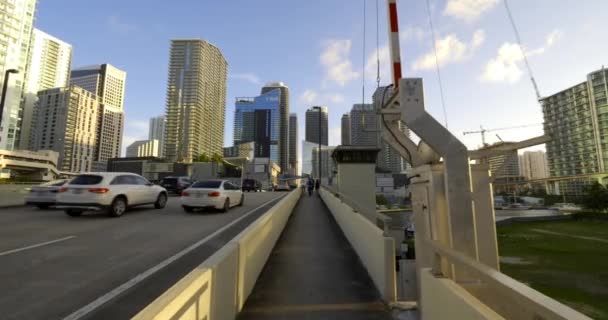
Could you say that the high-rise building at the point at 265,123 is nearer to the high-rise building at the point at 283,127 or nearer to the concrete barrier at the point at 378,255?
the high-rise building at the point at 283,127

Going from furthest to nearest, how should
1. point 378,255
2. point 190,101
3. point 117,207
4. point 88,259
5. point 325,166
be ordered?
point 190,101 → point 325,166 → point 117,207 → point 88,259 → point 378,255

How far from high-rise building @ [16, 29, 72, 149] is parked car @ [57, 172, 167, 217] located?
523ft

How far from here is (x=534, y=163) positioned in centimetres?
9394

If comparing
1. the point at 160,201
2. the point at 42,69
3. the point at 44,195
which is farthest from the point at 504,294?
the point at 42,69

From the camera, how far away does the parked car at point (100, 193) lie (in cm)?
966

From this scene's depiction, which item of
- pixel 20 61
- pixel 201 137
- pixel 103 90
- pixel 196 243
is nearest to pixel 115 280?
pixel 196 243

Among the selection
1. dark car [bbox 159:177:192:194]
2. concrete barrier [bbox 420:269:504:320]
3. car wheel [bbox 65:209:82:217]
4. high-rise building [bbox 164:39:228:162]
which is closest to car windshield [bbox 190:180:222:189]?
car wheel [bbox 65:209:82:217]

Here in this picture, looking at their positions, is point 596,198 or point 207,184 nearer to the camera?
point 207,184

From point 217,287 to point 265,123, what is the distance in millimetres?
145062

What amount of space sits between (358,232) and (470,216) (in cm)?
337

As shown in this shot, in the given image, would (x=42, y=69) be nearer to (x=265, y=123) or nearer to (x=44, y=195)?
(x=265, y=123)

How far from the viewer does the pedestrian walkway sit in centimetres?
383

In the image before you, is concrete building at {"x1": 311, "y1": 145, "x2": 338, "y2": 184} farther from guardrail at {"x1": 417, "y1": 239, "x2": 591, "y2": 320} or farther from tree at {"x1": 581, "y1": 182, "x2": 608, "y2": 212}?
tree at {"x1": 581, "y1": 182, "x2": 608, "y2": 212}

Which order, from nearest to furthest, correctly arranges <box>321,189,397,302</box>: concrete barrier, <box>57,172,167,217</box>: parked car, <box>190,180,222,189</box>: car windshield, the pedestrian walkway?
1. the pedestrian walkway
2. <box>321,189,397,302</box>: concrete barrier
3. <box>57,172,167,217</box>: parked car
4. <box>190,180,222,189</box>: car windshield
